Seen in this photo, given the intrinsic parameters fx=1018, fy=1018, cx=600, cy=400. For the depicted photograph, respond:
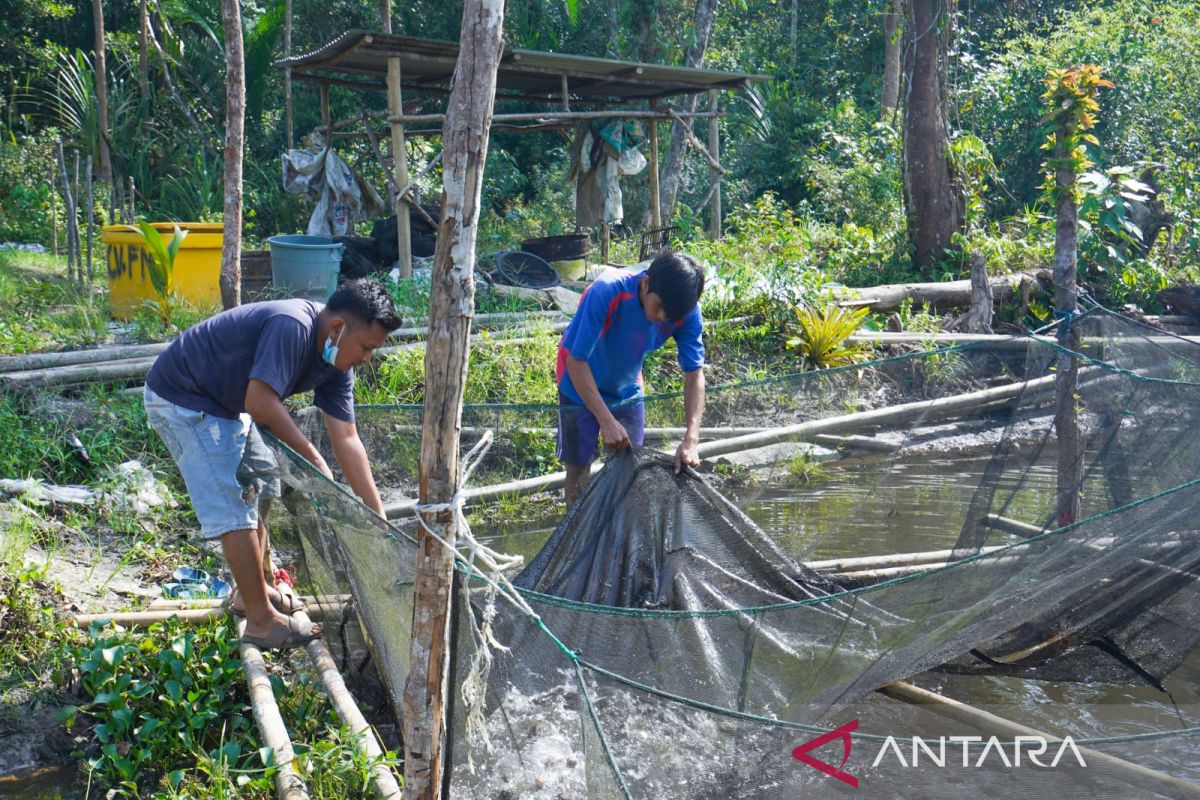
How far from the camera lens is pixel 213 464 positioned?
3.09 meters

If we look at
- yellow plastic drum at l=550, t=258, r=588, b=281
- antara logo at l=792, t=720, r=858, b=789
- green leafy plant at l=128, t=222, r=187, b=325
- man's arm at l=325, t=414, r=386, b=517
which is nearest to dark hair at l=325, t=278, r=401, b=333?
man's arm at l=325, t=414, r=386, b=517

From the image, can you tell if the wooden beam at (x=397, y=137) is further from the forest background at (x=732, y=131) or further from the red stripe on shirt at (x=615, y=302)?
the red stripe on shirt at (x=615, y=302)

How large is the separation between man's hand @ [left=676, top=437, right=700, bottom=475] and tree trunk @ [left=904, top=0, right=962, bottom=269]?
6.60 metres

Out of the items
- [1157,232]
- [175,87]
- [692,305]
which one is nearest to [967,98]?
[1157,232]

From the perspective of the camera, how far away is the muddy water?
333cm

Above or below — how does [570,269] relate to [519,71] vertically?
below

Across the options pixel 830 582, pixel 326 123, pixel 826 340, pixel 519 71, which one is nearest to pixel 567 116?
pixel 519 71

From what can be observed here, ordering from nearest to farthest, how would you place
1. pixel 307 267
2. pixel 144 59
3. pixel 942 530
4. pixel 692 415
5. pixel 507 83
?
pixel 692 415 → pixel 942 530 → pixel 307 267 → pixel 507 83 → pixel 144 59

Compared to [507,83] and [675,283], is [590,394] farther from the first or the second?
[507,83]

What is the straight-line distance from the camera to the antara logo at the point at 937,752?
78.6 inches

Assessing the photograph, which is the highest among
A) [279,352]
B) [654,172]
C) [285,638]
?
[654,172]

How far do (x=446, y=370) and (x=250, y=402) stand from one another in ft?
3.67

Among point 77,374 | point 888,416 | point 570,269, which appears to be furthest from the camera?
point 570,269

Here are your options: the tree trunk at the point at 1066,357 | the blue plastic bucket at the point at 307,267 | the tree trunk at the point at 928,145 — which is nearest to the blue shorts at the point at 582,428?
the tree trunk at the point at 1066,357
